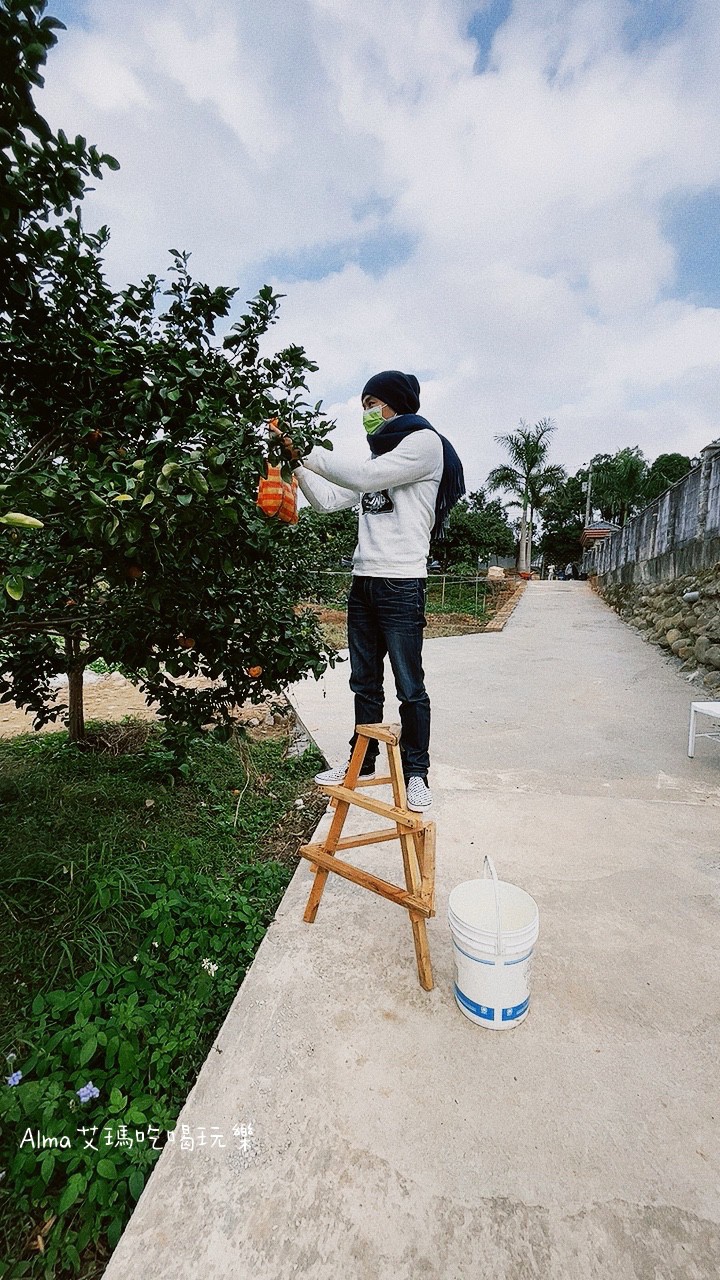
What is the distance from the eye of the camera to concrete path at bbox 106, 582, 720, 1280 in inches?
40.5

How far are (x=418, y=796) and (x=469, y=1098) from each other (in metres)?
1.15

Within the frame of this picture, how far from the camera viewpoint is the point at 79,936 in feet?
5.93

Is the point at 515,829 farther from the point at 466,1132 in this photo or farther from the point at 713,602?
the point at 713,602

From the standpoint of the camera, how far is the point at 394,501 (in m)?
2.30

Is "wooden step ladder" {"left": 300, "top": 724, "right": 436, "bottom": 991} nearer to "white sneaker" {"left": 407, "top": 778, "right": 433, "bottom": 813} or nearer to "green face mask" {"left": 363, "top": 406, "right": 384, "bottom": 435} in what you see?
"white sneaker" {"left": 407, "top": 778, "right": 433, "bottom": 813}

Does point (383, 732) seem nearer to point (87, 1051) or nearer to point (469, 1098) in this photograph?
point (469, 1098)

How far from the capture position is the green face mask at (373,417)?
2.35 metres

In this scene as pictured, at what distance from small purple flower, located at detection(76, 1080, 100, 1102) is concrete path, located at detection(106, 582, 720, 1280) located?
0.80ft

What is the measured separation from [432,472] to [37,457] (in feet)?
4.66

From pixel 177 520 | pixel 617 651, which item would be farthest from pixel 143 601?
pixel 617 651

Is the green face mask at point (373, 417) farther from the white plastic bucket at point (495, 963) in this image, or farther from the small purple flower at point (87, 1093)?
the small purple flower at point (87, 1093)

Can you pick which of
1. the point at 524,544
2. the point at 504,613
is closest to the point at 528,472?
the point at 524,544

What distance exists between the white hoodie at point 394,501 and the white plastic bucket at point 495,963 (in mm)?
1271

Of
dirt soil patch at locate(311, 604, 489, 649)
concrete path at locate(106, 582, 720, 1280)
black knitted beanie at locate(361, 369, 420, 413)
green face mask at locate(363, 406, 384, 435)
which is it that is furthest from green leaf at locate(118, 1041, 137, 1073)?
dirt soil patch at locate(311, 604, 489, 649)
